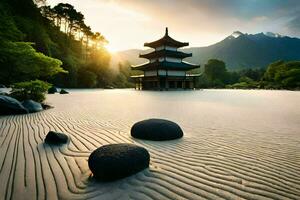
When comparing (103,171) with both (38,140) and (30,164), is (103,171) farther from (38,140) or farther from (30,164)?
(38,140)

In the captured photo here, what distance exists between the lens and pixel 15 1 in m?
48.3

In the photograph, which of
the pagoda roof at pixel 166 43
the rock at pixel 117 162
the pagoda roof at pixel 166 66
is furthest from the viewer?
the pagoda roof at pixel 166 43

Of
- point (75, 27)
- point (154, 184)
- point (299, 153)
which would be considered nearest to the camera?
point (154, 184)

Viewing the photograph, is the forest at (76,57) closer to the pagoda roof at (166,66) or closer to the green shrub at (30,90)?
the green shrub at (30,90)

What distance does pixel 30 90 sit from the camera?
51.0 ft

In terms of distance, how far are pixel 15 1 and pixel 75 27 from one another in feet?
76.3

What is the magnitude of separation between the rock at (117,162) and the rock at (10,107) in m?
8.70

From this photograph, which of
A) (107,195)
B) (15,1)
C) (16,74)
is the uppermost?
(15,1)

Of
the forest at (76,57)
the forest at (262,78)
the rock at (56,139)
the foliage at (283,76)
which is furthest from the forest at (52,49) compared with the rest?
the foliage at (283,76)

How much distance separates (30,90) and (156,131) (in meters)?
11.9

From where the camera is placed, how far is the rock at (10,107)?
11.0m

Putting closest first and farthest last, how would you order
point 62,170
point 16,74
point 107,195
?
point 107,195
point 62,170
point 16,74

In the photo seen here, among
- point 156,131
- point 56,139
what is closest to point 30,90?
point 56,139

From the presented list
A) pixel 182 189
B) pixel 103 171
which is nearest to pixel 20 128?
pixel 103 171
